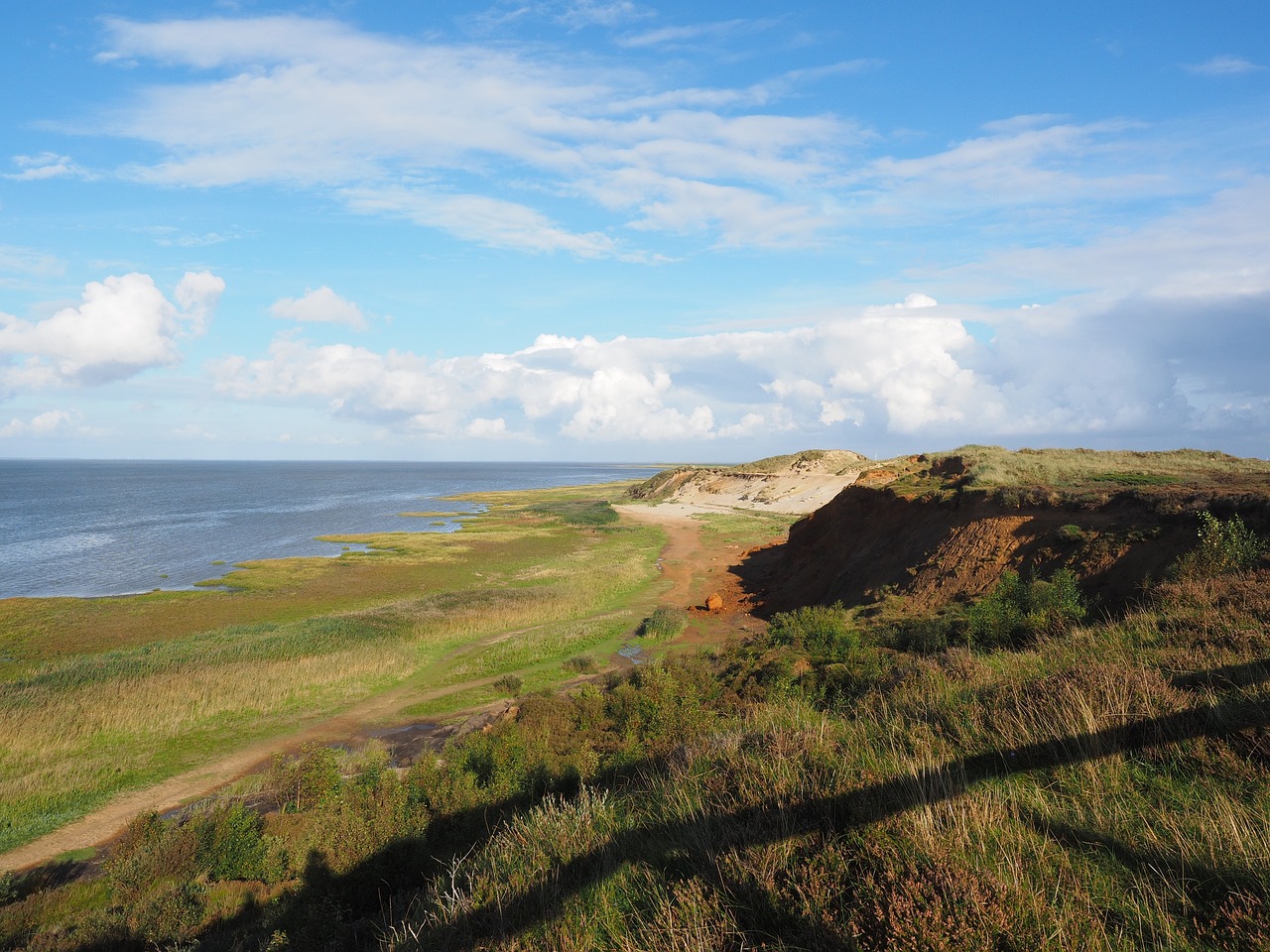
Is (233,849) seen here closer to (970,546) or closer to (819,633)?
(819,633)

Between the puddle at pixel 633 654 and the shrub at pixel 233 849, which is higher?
the shrub at pixel 233 849

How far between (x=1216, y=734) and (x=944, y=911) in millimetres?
3626

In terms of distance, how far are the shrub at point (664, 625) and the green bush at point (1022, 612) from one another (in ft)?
42.3

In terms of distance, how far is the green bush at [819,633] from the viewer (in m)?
17.3

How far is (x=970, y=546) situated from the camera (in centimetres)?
2359

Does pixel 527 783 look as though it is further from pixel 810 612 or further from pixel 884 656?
pixel 810 612

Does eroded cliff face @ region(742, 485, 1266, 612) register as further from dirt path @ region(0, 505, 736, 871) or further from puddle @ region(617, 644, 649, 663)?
dirt path @ region(0, 505, 736, 871)

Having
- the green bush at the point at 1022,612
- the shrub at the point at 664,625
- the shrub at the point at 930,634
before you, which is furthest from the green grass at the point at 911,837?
the shrub at the point at 664,625

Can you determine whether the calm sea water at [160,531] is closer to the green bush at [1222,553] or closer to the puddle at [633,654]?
the puddle at [633,654]

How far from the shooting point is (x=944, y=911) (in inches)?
131

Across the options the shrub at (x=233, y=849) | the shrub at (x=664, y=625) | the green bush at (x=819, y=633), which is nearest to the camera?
the shrub at (x=233, y=849)

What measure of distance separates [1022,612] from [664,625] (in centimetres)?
1481

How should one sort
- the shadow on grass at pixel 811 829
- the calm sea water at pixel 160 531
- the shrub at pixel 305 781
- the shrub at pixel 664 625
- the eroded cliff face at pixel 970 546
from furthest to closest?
the calm sea water at pixel 160 531, the shrub at pixel 664 625, the eroded cliff face at pixel 970 546, the shrub at pixel 305 781, the shadow on grass at pixel 811 829

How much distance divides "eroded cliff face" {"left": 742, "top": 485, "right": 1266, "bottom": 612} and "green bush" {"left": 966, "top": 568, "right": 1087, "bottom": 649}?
1001 millimetres
